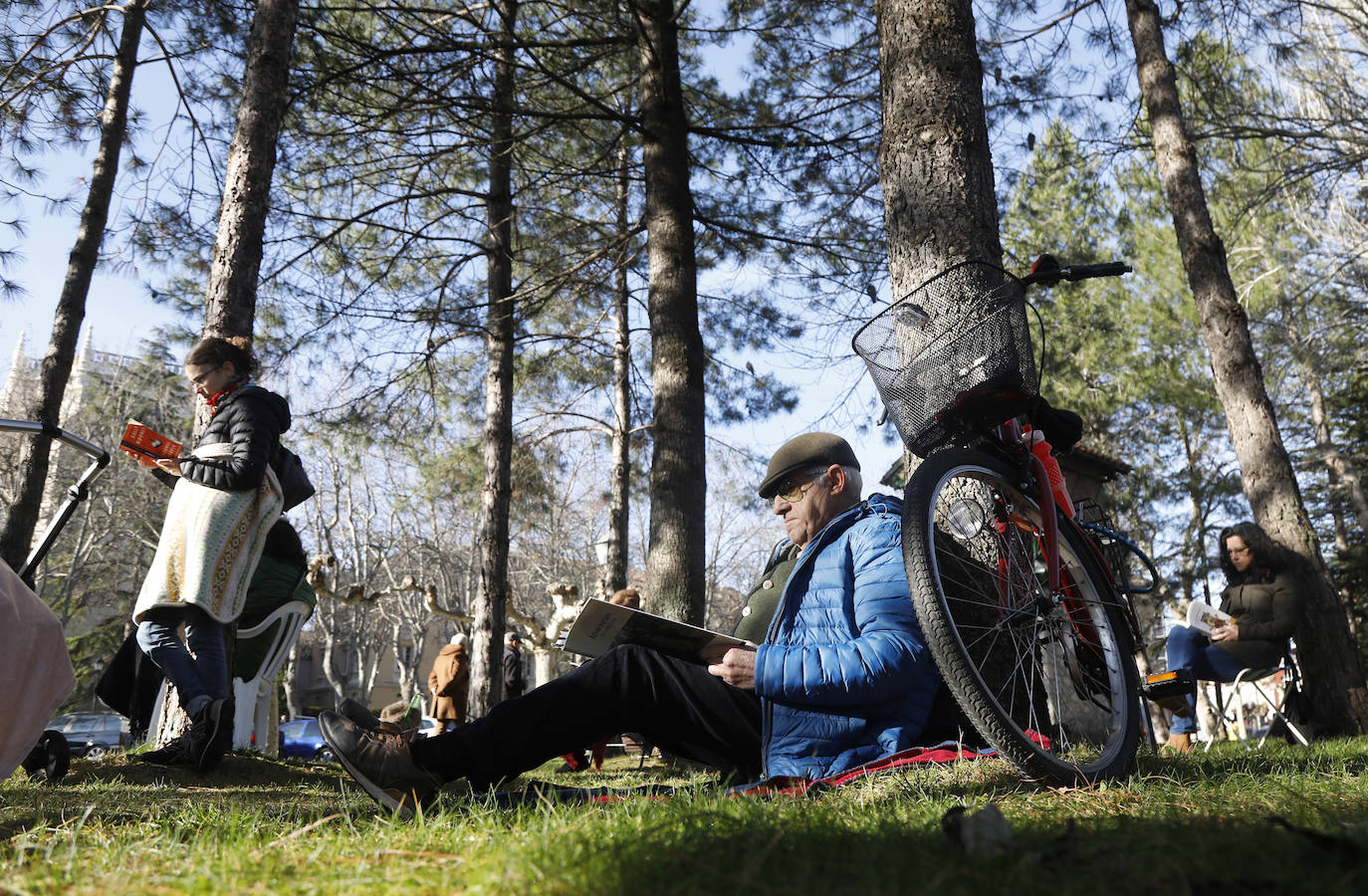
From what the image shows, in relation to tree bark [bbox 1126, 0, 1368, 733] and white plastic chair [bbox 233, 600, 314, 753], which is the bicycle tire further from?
tree bark [bbox 1126, 0, 1368, 733]

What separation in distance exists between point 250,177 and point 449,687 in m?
8.03

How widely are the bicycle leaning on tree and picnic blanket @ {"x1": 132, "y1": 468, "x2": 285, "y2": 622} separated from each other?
106 inches

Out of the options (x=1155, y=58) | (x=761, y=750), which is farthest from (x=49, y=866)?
(x=1155, y=58)

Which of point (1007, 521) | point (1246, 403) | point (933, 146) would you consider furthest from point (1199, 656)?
point (933, 146)

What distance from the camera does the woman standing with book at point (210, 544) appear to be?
3652mm

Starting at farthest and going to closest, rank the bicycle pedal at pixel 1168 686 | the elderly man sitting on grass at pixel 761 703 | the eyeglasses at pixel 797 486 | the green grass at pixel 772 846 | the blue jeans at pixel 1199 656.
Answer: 1. the blue jeans at pixel 1199 656
2. the bicycle pedal at pixel 1168 686
3. the eyeglasses at pixel 797 486
4. the elderly man sitting on grass at pixel 761 703
5. the green grass at pixel 772 846

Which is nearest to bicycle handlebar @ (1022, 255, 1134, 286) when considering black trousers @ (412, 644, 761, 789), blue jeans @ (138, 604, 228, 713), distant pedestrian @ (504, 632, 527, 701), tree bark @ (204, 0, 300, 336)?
black trousers @ (412, 644, 761, 789)

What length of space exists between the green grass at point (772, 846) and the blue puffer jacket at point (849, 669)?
188mm

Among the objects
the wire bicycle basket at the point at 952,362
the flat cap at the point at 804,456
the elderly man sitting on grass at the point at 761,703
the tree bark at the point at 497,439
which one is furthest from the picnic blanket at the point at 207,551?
the tree bark at the point at 497,439

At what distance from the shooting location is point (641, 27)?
300 inches

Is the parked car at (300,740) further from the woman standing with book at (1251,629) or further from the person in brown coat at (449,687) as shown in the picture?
the woman standing with book at (1251,629)

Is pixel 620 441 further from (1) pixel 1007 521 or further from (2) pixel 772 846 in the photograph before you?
(2) pixel 772 846

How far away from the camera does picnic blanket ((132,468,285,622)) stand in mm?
3713

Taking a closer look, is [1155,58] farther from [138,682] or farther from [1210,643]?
[138,682]
